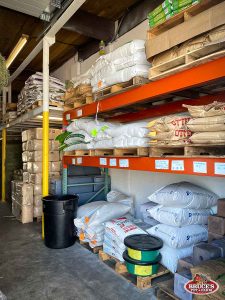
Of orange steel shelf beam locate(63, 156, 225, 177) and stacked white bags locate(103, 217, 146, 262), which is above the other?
orange steel shelf beam locate(63, 156, 225, 177)

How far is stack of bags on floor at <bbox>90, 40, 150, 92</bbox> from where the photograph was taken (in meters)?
3.03

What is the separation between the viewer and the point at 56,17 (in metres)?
4.22

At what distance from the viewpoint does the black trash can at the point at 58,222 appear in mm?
4238

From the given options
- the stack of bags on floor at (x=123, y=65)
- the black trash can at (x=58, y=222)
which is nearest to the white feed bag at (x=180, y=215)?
the black trash can at (x=58, y=222)

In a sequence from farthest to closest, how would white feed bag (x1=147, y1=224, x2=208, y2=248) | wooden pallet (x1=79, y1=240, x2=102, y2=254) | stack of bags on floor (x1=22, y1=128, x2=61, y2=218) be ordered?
stack of bags on floor (x1=22, y1=128, x2=61, y2=218), wooden pallet (x1=79, y1=240, x2=102, y2=254), white feed bag (x1=147, y1=224, x2=208, y2=248)

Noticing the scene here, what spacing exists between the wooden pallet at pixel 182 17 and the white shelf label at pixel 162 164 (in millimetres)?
1392

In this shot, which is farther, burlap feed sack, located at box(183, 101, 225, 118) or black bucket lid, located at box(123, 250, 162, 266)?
black bucket lid, located at box(123, 250, 162, 266)

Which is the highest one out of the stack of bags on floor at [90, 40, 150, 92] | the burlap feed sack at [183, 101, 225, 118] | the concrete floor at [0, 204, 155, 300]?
the stack of bags on floor at [90, 40, 150, 92]

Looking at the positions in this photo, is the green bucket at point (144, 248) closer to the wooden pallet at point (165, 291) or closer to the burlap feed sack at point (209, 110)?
the wooden pallet at point (165, 291)

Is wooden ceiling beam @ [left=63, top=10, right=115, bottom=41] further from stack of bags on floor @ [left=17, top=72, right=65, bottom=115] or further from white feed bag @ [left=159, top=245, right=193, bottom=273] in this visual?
white feed bag @ [left=159, top=245, right=193, bottom=273]

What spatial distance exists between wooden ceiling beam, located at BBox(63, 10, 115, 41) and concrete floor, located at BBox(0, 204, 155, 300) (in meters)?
4.25

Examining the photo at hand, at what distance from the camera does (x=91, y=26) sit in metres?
5.24

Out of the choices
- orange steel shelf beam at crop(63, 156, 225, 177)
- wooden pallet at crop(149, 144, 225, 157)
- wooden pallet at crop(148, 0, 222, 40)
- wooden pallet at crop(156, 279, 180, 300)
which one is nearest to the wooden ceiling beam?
wooden pallet at crop(148, 0, 222, 40)

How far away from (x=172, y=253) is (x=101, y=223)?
1359mm
